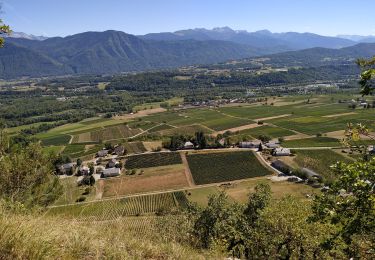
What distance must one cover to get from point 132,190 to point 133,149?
26759 mm

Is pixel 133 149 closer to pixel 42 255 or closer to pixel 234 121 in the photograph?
pixel 234 121

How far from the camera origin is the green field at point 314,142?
2968 inches

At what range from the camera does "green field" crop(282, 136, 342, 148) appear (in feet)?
247

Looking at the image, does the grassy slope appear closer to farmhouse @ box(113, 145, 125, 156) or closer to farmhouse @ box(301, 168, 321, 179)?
farmhouse @ box(301, 168, 321, 179)

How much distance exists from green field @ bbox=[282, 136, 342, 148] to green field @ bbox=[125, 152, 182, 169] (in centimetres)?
2492

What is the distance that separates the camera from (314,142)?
78312 millimetres

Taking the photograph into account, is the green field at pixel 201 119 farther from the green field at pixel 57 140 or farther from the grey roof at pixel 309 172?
the grey roof at pixel 309 172

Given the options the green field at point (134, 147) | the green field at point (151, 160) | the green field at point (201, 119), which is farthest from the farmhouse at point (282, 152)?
the green field at point (201, 119)

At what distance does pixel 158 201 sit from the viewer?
164 ft

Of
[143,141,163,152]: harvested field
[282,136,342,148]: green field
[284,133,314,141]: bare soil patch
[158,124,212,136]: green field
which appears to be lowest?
[158,124,212,136]: green field

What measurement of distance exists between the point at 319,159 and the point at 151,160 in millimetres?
31618

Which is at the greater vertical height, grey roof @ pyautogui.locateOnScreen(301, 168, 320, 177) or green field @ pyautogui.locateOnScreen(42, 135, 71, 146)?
grey roof @ pyautogui.locateOnScreen(301, 168, 320, 177)

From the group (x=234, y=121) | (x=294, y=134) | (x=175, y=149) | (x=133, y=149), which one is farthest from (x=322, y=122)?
(x=133, y=149)

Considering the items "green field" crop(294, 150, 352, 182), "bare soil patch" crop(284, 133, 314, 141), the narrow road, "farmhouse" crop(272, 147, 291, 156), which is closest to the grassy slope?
the narrow road
